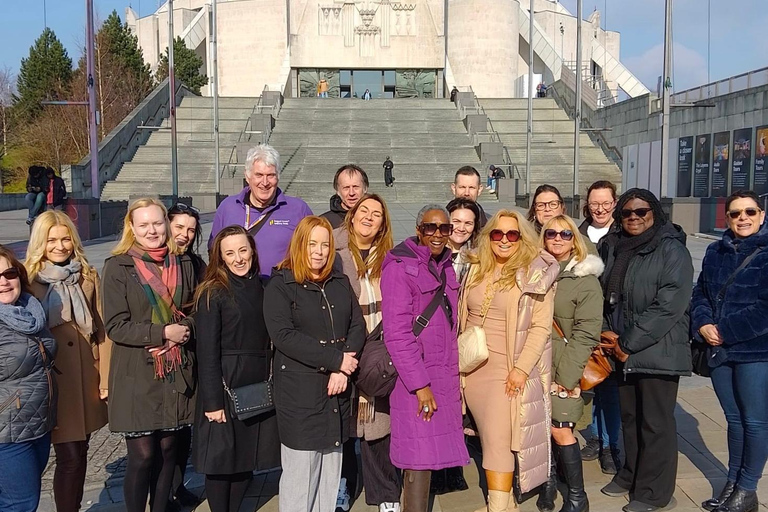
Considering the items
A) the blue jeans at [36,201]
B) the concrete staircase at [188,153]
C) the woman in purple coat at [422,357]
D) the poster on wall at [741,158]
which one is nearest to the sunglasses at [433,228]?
the woman in purple coat at [422,357]

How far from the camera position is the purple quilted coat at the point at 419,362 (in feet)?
11.9

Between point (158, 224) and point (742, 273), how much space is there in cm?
333

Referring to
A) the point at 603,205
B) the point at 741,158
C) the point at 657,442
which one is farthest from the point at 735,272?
the point at 741,158

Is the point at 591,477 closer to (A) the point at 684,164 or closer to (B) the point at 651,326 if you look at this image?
(B) the point at 651,326

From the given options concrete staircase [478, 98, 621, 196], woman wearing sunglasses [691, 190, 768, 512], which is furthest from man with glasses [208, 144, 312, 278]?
concrete staircase [478, 98, 621, 196]

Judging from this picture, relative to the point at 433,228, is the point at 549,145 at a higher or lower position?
higher

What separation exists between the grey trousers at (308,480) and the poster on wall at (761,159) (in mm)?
18260

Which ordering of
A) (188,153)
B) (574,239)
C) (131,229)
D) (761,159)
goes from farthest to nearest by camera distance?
(188,153)
(761,159)
(574,239)
(131,229)

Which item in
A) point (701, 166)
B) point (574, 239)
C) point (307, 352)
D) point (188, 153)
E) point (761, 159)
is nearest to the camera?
point (307, 352)

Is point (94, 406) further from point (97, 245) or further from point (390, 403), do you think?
point (97, 245)

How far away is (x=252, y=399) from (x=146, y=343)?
2.08 feet

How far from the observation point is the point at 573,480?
4.07 m

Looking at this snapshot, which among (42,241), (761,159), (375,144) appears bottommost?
(42,241)

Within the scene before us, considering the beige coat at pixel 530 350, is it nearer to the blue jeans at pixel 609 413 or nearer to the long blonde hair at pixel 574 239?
the long blonde hair at pixel 574 239
